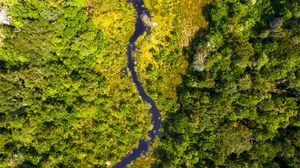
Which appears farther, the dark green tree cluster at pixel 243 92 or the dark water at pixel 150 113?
the dark water at pixel 150 113

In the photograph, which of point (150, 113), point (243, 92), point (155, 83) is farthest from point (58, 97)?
point (243, 92)

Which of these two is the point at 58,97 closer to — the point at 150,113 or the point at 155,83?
the point at 150,113

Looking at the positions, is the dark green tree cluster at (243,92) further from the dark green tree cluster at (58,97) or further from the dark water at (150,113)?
the dark green tree cluster at (58,97)

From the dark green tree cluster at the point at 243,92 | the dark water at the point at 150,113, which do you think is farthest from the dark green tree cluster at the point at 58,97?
the dark green tree cluster at the point at 243,92

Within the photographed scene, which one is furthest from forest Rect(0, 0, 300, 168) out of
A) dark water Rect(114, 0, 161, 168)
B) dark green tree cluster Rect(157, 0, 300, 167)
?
dark water Rect(114, 0, 161, 168)

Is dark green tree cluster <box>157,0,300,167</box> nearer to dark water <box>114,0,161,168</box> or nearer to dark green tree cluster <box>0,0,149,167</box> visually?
dark water <box>114,0,161,168</box>

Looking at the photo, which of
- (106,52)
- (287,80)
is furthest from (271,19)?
(106,52)
